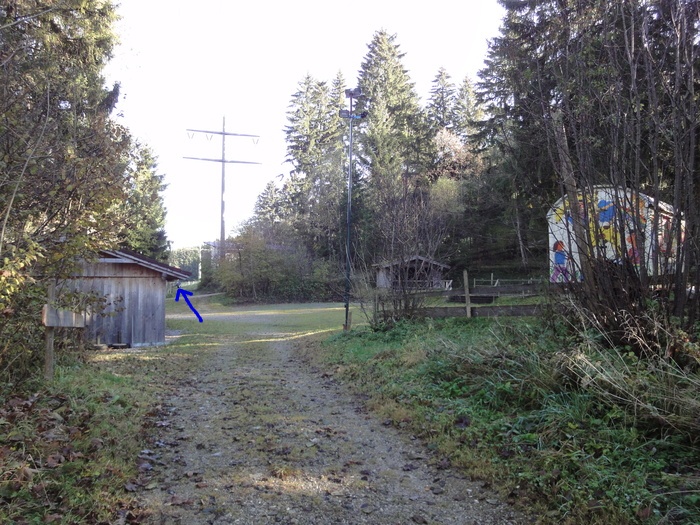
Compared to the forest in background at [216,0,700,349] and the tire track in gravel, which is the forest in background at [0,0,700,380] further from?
the tire track in gravel

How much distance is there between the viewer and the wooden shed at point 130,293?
52.1ft

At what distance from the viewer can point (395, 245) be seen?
14.3m

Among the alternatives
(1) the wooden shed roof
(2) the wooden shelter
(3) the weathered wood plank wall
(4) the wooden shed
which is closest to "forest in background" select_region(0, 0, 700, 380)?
(1) the wooden shed roof

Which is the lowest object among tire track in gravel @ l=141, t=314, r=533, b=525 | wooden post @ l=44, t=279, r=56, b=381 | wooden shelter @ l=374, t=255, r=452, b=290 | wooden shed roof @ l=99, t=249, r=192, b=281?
tire track in gravel @ l=141, t=314, r=533, b=525

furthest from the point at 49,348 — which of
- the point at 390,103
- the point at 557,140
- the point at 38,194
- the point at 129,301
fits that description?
the point at 390,103

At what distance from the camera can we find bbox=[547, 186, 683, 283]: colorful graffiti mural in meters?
6.38

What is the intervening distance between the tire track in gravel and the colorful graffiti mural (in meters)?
3.65

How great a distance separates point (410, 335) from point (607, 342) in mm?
6486

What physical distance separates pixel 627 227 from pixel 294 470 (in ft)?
17.1

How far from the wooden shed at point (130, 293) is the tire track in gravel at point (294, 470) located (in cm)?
914

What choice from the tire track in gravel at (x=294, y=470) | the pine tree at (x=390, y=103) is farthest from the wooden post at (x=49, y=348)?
the pine tree at (x=390, y=103)

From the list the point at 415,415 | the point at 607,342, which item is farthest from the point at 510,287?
the point at 415,415

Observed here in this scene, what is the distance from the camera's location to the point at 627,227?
263 inches

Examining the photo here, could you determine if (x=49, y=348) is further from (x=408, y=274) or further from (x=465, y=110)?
(x=465, y=110)
